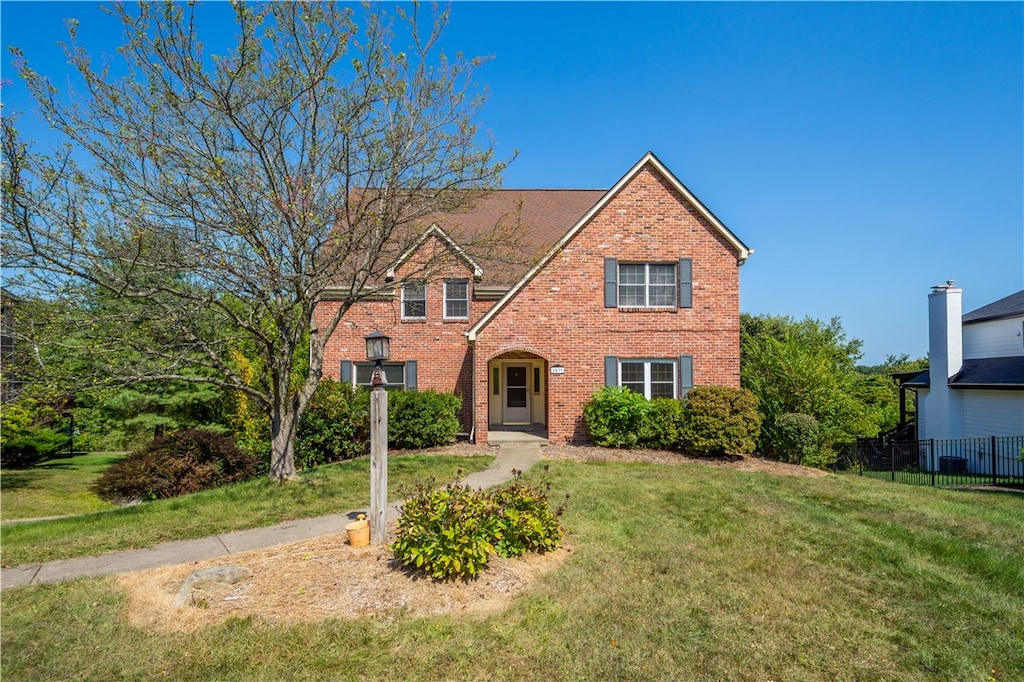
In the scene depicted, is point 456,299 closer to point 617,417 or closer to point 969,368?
point 617,417

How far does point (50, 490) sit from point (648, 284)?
17.6 m

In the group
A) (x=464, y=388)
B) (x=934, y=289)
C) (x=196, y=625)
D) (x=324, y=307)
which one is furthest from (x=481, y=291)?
(x=934, y=289)

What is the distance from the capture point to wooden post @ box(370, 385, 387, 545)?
6551 mm

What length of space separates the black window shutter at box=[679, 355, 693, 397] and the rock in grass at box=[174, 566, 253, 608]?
11.9 meters

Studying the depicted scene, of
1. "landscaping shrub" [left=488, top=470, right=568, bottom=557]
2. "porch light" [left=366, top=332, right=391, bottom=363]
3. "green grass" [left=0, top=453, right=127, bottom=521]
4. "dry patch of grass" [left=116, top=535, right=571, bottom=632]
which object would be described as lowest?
"green grass" [left=0, top=453, right=127, bottom=521]

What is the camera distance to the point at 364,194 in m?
9.38

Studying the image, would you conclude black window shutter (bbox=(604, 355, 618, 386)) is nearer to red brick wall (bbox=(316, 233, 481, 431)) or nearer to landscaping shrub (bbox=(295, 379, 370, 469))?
red brick wall (bbox=(316, 233, 481, 431))

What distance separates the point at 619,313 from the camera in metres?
15.1

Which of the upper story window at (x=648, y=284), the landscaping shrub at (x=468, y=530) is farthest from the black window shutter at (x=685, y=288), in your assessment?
the landscaping shrub at (x=468, y=530)

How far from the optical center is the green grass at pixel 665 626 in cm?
406

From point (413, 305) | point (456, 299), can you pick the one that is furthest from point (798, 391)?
point (413, 305)

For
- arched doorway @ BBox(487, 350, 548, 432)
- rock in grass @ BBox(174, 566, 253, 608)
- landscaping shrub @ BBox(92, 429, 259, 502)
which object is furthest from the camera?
arched doorway @ BBox(487, 350, 548, 432)

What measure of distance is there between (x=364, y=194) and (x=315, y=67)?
7.06 ft

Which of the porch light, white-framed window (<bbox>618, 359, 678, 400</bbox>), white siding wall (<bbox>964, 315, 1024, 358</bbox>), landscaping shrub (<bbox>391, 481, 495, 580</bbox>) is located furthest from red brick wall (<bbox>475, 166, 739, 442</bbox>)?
white siding wall (<bbox>964, 315, 1024, 358</bbox>)
